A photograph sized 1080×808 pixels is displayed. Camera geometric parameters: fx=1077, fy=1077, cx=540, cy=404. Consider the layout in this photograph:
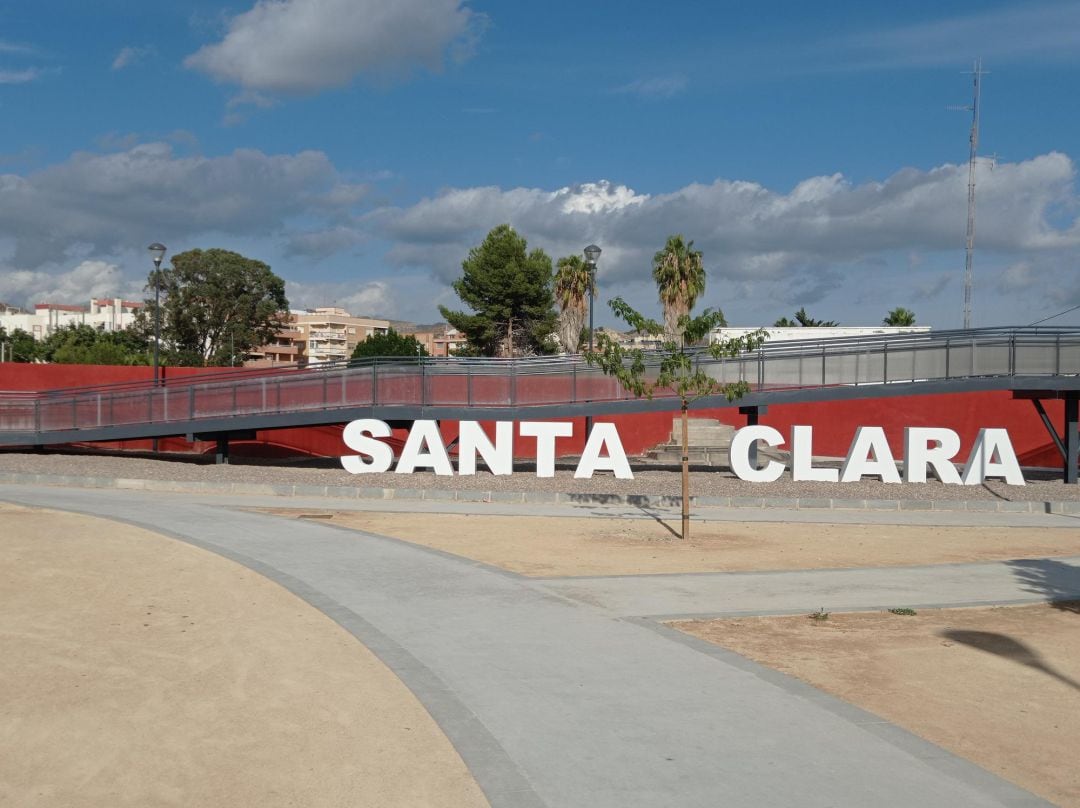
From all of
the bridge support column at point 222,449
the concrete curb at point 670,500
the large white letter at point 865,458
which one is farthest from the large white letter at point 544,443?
the bridge support column at point 222,449

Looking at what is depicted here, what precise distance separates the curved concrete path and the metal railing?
13828 millimetres

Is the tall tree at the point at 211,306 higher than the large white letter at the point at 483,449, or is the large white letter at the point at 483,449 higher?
the tall tree at the point at 211,306

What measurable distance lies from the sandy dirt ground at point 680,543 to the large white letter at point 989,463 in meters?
5.89

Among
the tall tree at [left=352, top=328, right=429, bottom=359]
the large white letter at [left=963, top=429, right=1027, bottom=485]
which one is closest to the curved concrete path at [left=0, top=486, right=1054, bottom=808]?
the large white letter at [left=963, top=429, right=1027, bottom=485]

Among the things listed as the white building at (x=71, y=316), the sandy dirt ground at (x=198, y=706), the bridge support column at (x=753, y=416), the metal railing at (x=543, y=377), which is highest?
the white building at (x=71, y=316)

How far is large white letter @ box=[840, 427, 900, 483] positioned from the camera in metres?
25.5

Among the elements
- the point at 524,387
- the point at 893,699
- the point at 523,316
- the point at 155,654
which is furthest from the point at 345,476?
the point at 523,316

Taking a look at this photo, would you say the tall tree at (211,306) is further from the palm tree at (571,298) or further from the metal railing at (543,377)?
the metal railing at (543,377)

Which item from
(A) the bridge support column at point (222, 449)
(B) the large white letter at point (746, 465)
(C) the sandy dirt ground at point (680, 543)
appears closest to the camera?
(C) the sandy dirt ground at point (680, 543)

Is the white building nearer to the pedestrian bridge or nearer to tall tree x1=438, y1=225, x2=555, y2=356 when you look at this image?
tall tree x1=438, y1=225, x2=555, y2=356

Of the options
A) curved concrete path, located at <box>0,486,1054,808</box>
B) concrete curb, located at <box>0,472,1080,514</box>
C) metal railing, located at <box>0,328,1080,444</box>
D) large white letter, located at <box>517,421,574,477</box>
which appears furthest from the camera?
metal railing, located at <box>0,328,1080,444</box>

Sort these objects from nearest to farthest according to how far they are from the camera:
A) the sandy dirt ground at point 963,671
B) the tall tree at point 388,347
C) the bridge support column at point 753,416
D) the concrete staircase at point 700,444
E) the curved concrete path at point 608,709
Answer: the curved concrete path at point 608,709, the sandy dirt ground at point 963,671, the bridge support column at point 753,416, the concrete staircase at point 700,444, the tall tree at point 388,347

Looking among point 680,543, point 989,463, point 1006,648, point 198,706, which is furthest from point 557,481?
point 198,706

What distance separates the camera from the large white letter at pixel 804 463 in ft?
84.0
